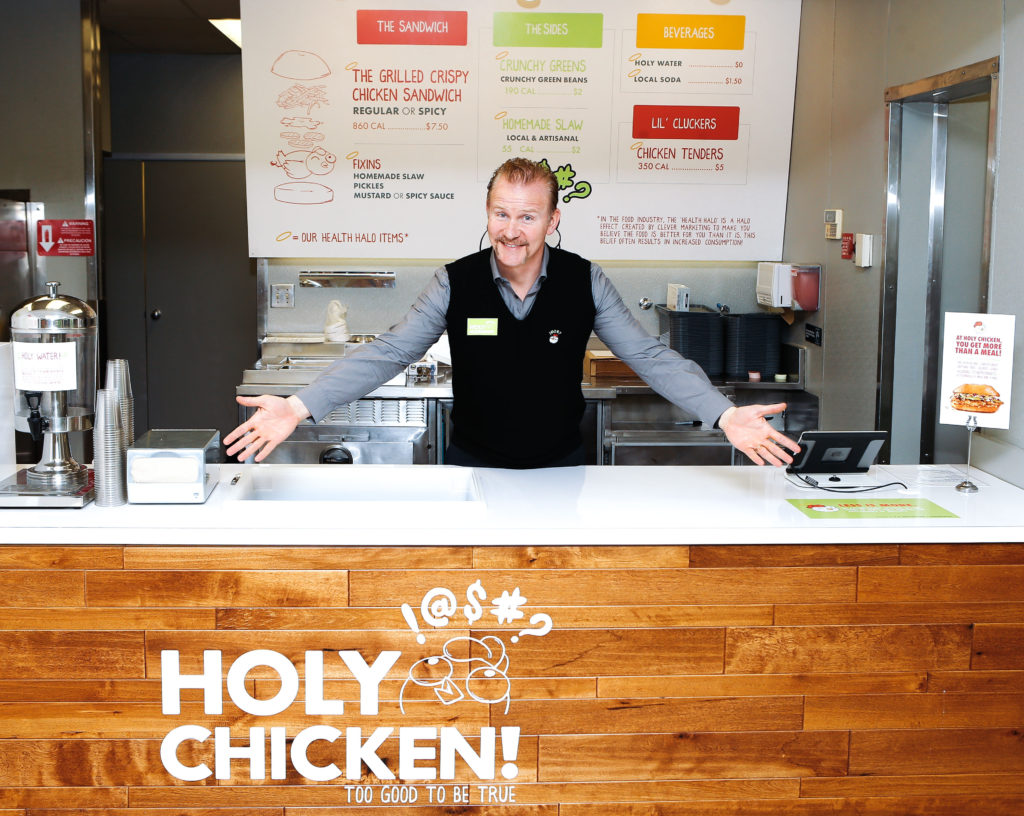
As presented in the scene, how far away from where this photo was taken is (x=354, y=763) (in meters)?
2.24

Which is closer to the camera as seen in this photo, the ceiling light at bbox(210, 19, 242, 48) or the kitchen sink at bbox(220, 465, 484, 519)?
the kitchen sink at bbox(220, 465, 484, 519)

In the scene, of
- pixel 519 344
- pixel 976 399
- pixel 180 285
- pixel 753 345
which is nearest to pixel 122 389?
pixel 519 344

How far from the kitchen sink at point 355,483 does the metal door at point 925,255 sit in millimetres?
2068

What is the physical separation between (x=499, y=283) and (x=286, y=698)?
123 cm

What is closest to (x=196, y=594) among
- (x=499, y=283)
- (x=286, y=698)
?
(x=286, y=698)

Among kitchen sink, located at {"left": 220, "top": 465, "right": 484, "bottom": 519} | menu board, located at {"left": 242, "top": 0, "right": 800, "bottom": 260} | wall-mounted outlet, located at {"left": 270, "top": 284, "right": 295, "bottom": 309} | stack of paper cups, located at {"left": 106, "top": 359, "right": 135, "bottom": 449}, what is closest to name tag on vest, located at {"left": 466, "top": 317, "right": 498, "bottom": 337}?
kitchen sink, located at {"left": 220, "top": 465, "right": 484, "bottom": 519}

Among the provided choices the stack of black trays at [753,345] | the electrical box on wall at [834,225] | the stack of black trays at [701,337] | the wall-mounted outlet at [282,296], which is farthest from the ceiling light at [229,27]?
the electrical box on wall at [834,225]

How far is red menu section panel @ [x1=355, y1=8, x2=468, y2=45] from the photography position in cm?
463

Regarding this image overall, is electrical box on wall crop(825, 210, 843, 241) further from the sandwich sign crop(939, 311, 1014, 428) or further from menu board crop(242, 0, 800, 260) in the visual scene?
the sandwich sign crop(939, 311, 1014, 428)

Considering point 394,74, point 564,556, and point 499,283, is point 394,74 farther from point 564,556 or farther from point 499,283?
point 564,556

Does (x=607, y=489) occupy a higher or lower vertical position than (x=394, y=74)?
lower

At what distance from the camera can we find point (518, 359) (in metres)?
2.89

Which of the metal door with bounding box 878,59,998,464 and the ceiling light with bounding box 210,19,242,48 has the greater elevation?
the ceiling light with bounding box 210,19,242,48

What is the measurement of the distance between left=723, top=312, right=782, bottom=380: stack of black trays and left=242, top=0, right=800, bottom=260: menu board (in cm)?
44
